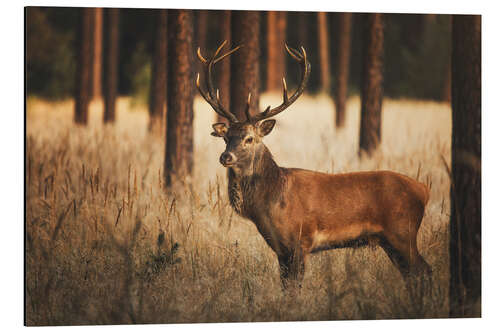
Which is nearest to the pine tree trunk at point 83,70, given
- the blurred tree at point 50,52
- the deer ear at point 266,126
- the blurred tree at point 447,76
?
the blurred tree at point 50,52

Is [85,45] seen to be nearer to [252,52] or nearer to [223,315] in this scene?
[252,52]

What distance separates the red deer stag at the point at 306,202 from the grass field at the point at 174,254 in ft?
0.53

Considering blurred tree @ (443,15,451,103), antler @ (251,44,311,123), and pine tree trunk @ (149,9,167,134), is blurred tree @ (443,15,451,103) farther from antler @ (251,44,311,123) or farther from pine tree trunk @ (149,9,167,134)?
pine tree trunk @ (149,9,167,134)

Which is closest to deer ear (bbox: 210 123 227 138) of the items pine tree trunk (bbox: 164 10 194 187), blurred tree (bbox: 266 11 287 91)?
pine tree trunk (bbox: 164 10 194 187)

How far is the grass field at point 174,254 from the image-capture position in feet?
18.9

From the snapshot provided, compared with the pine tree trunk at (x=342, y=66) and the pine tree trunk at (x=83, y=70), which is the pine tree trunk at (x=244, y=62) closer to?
the pine tree trunk at (x=342, y=66)

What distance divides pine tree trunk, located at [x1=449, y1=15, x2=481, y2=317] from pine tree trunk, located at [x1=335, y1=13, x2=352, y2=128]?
4.73 feet

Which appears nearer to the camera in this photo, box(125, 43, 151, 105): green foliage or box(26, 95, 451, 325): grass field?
box(26, 95, 451, 325): grass field

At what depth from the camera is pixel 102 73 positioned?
9016 mm

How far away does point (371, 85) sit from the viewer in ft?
22.4

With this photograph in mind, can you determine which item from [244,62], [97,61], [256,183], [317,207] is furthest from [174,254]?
[97,61]

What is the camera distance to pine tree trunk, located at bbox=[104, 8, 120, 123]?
7538 mm

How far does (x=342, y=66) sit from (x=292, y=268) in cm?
266

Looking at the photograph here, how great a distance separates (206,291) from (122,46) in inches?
174
